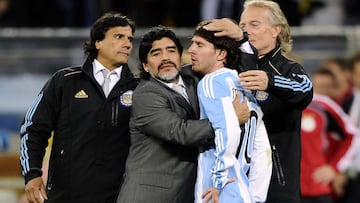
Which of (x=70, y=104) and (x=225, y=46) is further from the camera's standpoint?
(x=70, y=104)

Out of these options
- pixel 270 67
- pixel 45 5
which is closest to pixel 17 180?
pixel 45 5

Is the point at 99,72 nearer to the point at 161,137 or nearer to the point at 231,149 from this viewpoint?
the point at 161,137

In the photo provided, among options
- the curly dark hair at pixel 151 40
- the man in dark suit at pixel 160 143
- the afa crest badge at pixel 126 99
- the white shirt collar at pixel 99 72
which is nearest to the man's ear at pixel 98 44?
the white shirt collar at pixel 99 72

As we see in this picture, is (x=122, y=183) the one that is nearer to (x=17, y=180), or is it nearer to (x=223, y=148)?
(x=223, y=148)

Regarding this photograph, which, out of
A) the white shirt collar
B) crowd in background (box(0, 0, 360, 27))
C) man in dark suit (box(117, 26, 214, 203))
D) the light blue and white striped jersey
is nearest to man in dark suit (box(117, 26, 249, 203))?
man in dark suit (box(117, 26, 214, 203))

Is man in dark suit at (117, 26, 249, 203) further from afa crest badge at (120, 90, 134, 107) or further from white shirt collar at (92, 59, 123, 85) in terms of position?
white shirt collar at (92, 59, 123, 85)

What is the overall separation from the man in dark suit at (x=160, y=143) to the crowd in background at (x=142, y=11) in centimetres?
528

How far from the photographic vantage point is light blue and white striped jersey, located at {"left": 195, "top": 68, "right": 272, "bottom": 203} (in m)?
7.67

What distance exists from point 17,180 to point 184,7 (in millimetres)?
2767

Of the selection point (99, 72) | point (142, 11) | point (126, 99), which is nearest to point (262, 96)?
point (126, 99)

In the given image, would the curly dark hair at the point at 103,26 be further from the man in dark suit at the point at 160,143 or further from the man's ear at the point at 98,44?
the man in dark suit at the point at 160,143

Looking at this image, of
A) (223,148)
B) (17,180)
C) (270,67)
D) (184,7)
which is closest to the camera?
(223,148)

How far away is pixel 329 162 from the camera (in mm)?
11609

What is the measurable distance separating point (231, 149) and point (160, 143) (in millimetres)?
588
